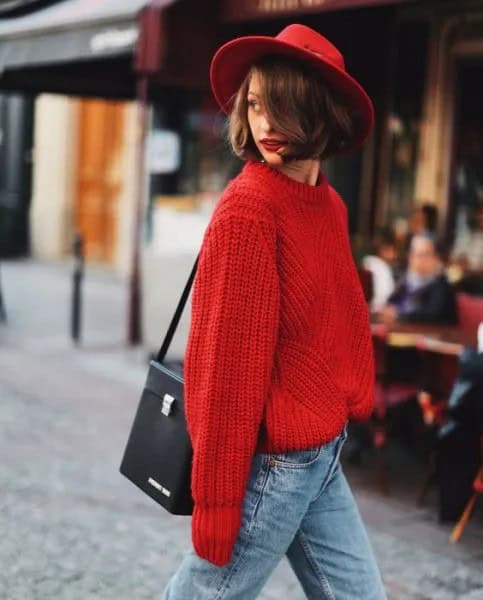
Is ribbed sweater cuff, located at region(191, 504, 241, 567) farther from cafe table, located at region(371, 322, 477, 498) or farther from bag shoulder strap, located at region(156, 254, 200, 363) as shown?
cafe table, located at region(371, 322, 477, 498)

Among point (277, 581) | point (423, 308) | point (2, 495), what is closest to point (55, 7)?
point (423, 308)

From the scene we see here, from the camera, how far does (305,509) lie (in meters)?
2.61

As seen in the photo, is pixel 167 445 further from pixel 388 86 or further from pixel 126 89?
pixel 126 89

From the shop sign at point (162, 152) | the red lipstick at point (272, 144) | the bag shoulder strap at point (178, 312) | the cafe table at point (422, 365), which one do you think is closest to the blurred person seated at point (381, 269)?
the cafe table at point (422, 365)

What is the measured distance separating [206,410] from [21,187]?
15912 mm

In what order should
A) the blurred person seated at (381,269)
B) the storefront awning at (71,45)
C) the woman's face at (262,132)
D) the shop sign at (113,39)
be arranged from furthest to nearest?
1. the storefront awning at (71,45)
2. the shop sign at (113,39)
3. the blurred person seated at (381,269)
4. the woman's face at (262,132)

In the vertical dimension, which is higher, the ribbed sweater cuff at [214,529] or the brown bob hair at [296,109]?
the brown bob hair at [296,109]

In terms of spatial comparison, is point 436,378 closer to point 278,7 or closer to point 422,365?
point 422,365

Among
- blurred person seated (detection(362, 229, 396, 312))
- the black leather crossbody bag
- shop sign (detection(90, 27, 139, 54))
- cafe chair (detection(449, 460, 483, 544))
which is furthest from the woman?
shop sign (detection(90, 27, 139, 54))

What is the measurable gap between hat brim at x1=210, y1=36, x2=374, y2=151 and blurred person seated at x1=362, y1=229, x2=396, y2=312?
4288 millimetres

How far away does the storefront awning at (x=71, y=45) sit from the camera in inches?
349

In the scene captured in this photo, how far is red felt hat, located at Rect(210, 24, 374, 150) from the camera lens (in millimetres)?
2494

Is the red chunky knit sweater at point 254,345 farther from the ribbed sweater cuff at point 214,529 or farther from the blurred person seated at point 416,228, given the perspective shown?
the blurred person seated at point 416,228

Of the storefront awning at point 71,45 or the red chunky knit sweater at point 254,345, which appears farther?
the storefront awning at point 71,45
